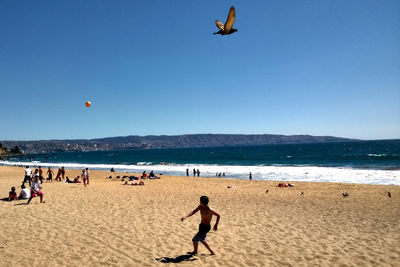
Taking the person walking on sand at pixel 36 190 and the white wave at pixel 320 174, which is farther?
the white wave at pixel 320 174

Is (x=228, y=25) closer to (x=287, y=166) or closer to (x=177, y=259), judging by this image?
(x=177, y=259)

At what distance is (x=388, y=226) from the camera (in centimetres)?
873

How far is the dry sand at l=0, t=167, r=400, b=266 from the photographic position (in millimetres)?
5871

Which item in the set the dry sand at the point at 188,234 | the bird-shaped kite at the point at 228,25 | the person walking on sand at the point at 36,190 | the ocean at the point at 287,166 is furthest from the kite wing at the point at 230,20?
the ocean at the point at 287,166

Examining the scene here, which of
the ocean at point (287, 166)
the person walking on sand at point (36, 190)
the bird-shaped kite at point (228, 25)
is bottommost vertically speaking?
the ocean at point (287, 166)

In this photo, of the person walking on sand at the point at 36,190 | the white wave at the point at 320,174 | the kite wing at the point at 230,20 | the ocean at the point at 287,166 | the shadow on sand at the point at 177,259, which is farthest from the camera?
the ocean at the point at 287,166

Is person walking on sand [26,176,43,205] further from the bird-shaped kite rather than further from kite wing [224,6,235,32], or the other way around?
kite wing [224,6,235,32]

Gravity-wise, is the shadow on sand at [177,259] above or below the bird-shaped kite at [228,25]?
below

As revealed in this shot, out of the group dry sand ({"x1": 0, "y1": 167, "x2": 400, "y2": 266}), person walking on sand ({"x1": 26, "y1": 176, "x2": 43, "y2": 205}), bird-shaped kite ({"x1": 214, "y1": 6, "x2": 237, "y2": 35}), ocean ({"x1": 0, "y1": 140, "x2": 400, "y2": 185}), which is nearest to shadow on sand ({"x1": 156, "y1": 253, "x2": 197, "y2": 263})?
dry sand ({"x1": 0, "y1": 167, "x2": 400, "y2": 266})

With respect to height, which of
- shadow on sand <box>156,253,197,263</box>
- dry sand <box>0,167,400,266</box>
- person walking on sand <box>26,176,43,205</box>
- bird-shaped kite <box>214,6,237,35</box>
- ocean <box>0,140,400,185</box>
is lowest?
ocean <box>0,140,400,185</box>

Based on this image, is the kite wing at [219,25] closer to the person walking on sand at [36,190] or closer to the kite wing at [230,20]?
the kite wing at [230,20]

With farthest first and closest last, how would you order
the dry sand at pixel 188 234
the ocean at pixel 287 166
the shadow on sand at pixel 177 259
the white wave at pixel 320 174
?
the ocean at pixel 287 166, the white wave at pixel 320 174, the dry sand at pixel 188 234, the shadow on sand at pixel 177 259

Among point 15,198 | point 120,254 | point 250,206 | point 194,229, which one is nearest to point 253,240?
point 194,229

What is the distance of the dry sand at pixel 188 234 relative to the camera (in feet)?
19.3
